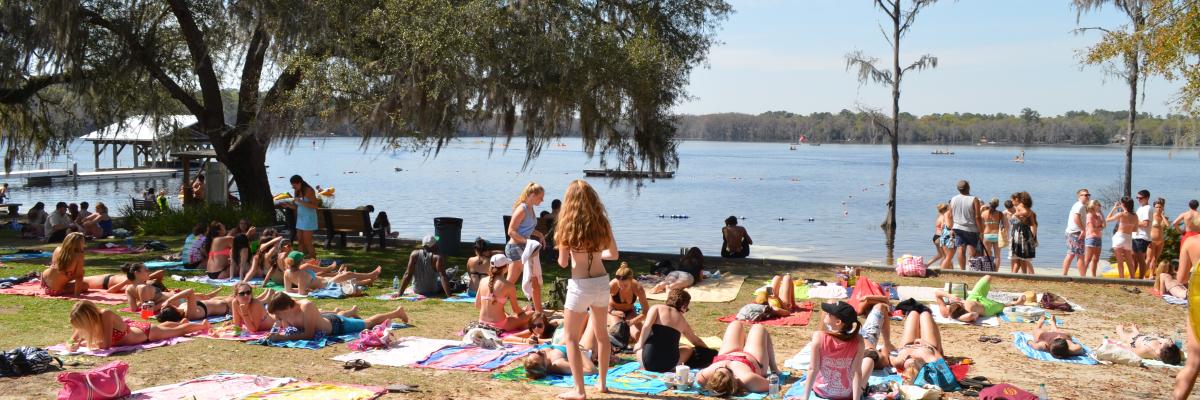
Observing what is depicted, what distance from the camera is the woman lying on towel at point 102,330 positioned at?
807 cm

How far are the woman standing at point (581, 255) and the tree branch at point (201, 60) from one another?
38.6 ft

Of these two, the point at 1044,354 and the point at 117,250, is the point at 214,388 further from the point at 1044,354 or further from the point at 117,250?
the point at 117,250

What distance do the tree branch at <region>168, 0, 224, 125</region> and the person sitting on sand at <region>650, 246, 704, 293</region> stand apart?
28.6ft

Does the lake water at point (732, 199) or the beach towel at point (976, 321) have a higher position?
the beach towel at point (976, 321)

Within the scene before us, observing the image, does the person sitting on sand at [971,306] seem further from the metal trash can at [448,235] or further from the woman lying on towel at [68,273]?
the woman lying on towel at [68,273]

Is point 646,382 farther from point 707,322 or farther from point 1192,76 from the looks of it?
point 1192,76

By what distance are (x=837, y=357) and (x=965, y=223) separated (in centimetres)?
829

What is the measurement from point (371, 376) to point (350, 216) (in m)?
8.84

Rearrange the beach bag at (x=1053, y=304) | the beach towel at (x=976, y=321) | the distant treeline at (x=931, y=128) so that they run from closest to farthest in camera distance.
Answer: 1. the beach towel at (x=976, y=321)
2. the beach bag at (x=1053, y=304)
3. the distant treeline at (x=931, y=128)

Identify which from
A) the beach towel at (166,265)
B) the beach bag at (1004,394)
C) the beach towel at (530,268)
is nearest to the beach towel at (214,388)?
the beach towel at (530,268)

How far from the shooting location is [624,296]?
30.5ft

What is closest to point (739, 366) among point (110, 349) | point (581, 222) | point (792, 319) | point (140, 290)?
point (581, 222)

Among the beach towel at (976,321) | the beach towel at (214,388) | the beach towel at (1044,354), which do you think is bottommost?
the beach towel at (976,321)

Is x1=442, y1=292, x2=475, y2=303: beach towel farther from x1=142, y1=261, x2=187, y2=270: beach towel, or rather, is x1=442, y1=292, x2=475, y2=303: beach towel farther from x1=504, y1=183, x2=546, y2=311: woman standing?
x1=142, y1=261, x2=187, y2=270: beach towel
